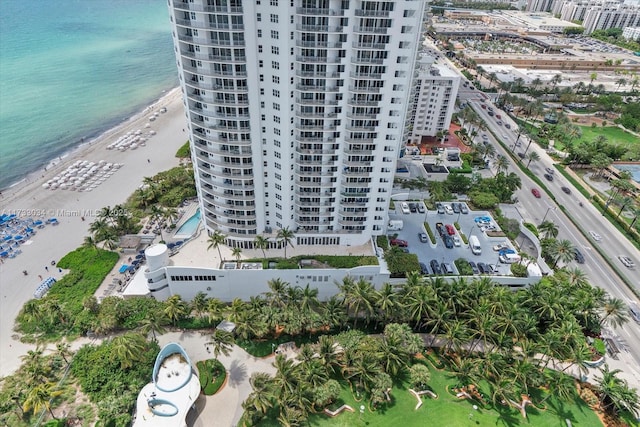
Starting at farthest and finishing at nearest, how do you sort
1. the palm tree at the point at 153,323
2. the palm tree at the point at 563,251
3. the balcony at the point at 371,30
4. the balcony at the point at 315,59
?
1. the palm tree at the point at 563,251
2. the palm tree at the point at 153,323
3. the balcony at the point at 315,59
4. the balcony at the point at 371,30

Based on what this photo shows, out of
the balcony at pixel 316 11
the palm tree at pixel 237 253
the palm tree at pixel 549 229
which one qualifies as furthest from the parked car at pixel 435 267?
the balcony at pixel 316 11

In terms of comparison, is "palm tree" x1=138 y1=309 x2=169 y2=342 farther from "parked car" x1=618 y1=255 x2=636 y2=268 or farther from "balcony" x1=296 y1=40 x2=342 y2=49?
"parked car" x1=618 y1=255 x2=636 y2=268

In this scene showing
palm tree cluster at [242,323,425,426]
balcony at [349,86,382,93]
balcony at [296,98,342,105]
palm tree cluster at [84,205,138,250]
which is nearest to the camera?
palm tree cluster at [242,323,425,426]

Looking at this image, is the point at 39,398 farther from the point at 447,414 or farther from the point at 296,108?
the point at 447,414

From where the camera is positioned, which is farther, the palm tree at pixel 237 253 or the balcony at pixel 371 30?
the palm tree at pixel 237 253

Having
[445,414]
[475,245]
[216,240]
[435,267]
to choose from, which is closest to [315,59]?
[216,240]

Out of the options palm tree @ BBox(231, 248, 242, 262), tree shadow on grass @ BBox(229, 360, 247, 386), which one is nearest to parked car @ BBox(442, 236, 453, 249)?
palm tree @ BBox(231, 248, 242, 262)

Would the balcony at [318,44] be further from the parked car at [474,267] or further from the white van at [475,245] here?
the white van at [475,245]
